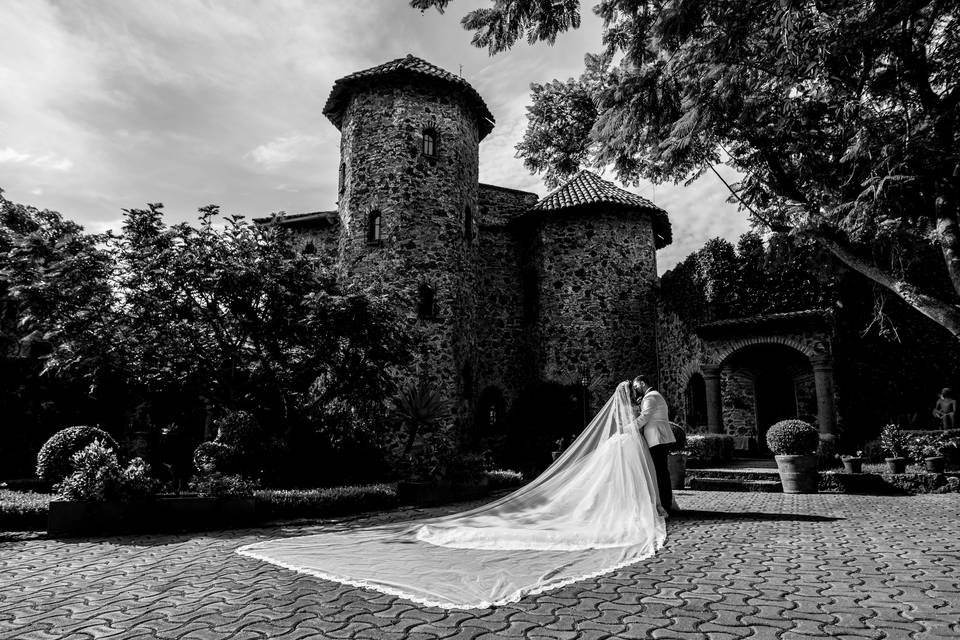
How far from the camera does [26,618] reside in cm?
381

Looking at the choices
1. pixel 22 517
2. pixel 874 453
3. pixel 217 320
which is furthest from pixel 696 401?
pixel 22 517

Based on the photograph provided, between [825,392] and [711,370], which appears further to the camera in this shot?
[711,370]

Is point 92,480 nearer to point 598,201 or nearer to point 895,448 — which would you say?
point 895,448

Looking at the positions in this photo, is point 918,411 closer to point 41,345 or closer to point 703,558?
point 703,558

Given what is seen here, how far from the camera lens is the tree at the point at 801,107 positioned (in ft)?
21.3

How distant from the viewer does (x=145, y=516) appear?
26.1ft

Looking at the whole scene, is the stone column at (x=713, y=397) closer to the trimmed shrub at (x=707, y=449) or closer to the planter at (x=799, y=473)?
the trimmed shrub at (x=707, y=449)

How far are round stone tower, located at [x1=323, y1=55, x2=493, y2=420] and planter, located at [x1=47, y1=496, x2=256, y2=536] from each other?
918 centimetres

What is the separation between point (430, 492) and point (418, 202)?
1001 cm

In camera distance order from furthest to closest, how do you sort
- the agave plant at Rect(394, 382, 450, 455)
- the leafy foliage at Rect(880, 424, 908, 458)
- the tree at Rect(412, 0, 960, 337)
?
the agave plant at Rect(394, 382, 450, 455) < the leafy foliage at Rect(880, 424, 908, 458) < the tree at Rect(412, 0, 960, 337)

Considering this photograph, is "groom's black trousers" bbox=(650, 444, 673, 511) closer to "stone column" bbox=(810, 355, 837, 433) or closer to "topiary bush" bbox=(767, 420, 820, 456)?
"topiary bush" bbox=(767, 420, 820, 456)

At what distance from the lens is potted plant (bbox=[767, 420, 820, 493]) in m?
12.1

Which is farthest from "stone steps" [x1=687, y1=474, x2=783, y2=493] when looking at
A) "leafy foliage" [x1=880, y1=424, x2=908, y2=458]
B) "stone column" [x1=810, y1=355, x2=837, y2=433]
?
"stone column" [x1=810, y1=355, x2=837, y2=433]

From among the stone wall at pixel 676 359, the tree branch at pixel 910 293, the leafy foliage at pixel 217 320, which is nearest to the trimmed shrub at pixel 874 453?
the stone wall at pixel 676 359
